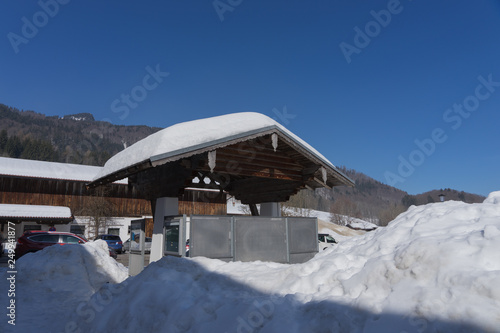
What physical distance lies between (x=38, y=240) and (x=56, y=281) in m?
9.99

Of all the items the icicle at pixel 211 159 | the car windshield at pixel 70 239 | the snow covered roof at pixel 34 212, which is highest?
the icicle at pixel 211 159

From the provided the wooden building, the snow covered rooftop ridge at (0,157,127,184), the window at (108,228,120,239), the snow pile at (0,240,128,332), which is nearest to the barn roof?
the snow pile at (0,240,128,332)

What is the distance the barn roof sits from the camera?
932 centimetres

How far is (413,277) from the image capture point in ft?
12.9

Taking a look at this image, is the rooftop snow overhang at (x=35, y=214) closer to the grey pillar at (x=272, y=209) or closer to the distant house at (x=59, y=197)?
the distant house at (x=59, y=197)

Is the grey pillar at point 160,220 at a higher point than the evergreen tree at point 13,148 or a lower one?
lower

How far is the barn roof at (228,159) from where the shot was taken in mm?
9317

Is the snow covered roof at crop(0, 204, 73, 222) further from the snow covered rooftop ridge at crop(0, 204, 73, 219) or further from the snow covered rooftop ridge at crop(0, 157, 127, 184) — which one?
the snow covered rooftop ridge at crop(0, 157, 127, 184)

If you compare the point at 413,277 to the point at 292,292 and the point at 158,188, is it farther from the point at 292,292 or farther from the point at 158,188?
the point at 158,188

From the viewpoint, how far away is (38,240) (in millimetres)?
18750

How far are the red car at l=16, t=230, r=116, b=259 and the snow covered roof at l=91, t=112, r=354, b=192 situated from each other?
32.0 ft

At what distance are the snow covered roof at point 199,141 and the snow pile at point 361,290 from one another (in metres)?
3.35

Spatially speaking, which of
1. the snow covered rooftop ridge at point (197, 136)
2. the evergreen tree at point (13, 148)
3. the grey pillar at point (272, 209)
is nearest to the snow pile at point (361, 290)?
the snow covered rooftop ridge at point (197, 136)

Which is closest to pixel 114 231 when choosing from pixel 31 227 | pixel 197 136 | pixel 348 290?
pixel 31 227
